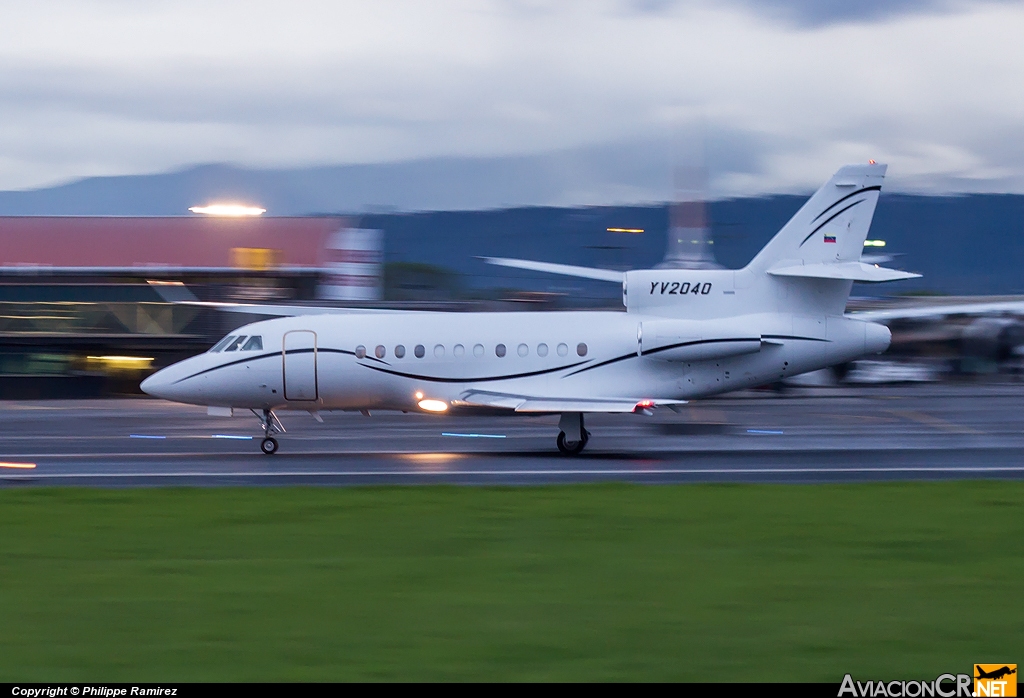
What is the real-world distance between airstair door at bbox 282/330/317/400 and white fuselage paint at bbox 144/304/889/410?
21 mm

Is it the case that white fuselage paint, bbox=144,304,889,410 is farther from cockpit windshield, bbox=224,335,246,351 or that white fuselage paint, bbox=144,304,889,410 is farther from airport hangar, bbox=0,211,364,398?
airport hangar, bbox=0,211,364,398

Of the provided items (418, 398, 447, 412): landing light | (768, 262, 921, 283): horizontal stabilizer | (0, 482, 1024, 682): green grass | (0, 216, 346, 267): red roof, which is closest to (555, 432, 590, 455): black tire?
(418, 398, 447, 412): landing light

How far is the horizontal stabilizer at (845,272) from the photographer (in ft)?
70.9

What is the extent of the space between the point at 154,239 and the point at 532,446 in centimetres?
4384

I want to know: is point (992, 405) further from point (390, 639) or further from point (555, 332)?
point (390, 639)

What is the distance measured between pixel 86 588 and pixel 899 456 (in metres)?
15.5

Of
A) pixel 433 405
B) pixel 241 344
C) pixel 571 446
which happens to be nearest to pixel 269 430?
pixel 241 344

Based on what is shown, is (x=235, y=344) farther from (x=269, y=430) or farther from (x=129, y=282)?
(x=129, y=282)

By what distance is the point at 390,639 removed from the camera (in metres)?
8.27

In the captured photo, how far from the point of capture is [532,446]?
2348cm

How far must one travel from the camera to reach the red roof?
58125mm

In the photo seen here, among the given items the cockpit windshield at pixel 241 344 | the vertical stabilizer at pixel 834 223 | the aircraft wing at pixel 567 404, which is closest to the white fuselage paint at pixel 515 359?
the cockpit windshield at pixel 241 344

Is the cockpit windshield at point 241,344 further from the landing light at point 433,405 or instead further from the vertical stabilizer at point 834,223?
the vertical stabilizer at point 834,223

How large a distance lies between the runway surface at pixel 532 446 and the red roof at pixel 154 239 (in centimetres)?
2426
